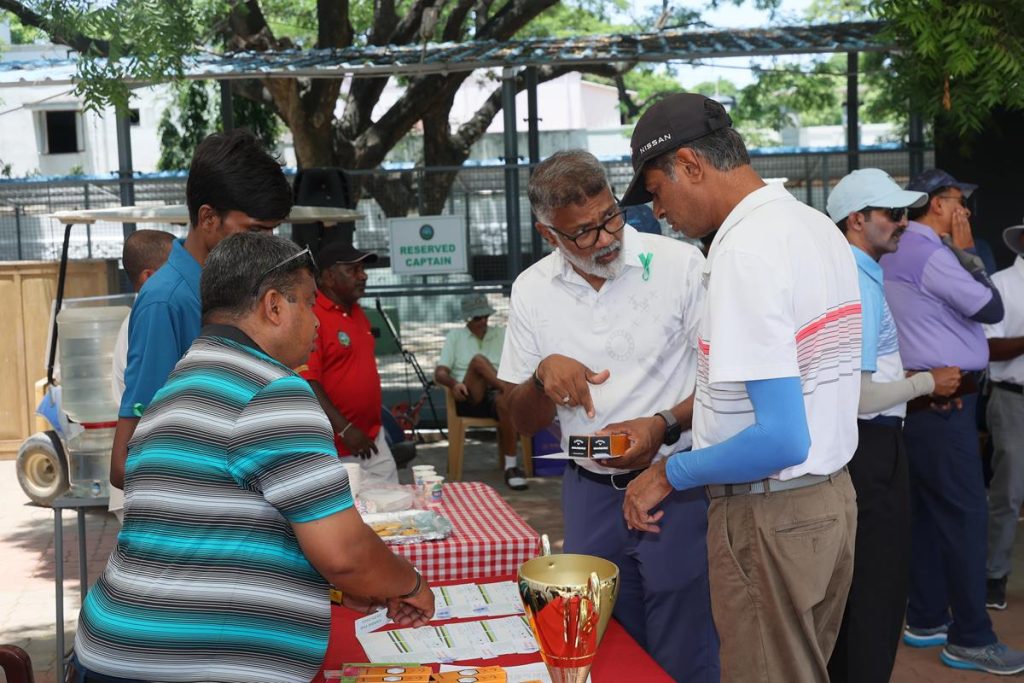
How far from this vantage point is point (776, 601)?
2537 millimetres

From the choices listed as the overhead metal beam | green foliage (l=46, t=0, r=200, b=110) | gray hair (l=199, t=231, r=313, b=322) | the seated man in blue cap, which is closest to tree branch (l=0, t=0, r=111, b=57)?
green foliage (l=46, t=0, r=200, b=110)

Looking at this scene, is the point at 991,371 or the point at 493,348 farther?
the point at 493,348

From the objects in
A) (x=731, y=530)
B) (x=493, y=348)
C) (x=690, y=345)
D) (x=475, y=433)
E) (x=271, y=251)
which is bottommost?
(x=475, y=433)

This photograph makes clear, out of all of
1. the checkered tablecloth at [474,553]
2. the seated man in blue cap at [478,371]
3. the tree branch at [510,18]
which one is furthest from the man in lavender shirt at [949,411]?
the tree branch at [510,18]

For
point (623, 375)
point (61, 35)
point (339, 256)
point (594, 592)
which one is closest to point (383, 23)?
point (61, 35)

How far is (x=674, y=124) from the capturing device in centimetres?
250

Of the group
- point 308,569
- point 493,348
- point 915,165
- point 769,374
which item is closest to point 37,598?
point 493,348

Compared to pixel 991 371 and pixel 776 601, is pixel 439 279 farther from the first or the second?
pixel 776 601

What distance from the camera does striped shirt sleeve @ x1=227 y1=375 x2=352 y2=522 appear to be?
2.08m

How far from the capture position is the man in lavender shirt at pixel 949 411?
189 inches

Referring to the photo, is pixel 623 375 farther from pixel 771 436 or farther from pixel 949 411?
pixel 949 411

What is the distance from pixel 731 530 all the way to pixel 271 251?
3.92 ft

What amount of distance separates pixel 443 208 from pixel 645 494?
8.42 m

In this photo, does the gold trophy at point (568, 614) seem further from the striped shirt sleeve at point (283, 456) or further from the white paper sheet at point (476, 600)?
the white paper sheet at point (476, 600)
